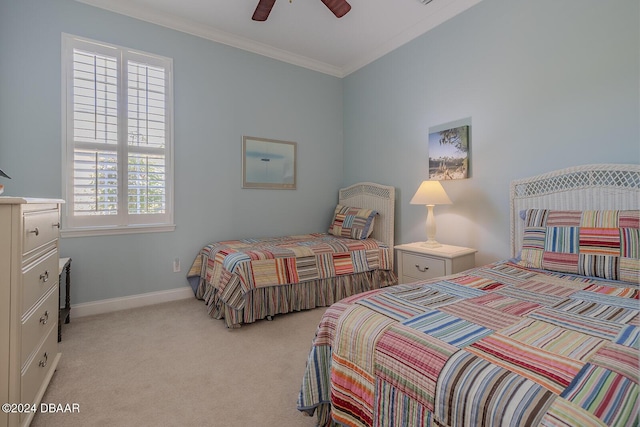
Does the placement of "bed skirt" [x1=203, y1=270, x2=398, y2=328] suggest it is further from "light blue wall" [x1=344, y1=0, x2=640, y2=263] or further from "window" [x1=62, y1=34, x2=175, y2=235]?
"window" [x1=62, y1=34, x2=175, y2=235]

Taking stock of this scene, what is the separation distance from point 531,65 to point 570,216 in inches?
50.0

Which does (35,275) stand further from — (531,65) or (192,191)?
(531,65)

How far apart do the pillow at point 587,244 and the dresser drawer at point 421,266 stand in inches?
24.2

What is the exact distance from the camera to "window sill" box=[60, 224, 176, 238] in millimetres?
2707

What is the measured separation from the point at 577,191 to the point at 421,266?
3.89ft

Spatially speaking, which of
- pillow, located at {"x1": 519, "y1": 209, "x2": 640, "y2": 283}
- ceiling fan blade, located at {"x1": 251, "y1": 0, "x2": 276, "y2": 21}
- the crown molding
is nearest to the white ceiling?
the crown molding

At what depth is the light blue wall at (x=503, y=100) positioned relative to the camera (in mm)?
2002

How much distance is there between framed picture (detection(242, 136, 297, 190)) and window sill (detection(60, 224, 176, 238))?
0.98 m

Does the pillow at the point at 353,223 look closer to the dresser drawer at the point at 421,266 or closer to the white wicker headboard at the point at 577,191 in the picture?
the dresser drawer at the point at 421,266

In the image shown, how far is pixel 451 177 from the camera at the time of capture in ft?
9.72

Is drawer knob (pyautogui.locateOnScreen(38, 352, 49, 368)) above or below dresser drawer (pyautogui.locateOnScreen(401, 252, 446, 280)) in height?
below

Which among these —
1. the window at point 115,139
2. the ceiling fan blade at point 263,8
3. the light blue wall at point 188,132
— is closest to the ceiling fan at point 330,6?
the ceiling fan blade at point 263,8

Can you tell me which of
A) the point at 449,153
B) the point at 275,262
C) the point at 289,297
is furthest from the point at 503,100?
the point at 289,297

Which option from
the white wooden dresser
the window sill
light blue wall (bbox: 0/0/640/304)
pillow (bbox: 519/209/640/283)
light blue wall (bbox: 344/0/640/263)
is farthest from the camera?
the window sill
